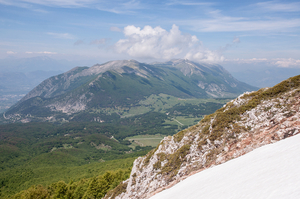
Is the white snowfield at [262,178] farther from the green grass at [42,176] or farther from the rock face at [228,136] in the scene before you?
the green grass at [42,176]

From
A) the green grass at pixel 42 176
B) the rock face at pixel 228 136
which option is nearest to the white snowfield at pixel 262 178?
the rock face at pixel 228 136

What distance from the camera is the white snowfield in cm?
1366

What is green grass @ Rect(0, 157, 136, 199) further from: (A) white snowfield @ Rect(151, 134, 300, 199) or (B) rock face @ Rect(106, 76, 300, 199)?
(A) white snowfield @ Rect(151, 134, 300, 199)

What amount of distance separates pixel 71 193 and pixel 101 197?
14.9 m

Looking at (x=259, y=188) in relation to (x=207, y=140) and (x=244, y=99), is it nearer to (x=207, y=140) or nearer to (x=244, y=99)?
(x=207, y=140)

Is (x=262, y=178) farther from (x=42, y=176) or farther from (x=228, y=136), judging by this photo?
(x=42, y=176)

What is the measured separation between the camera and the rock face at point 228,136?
29.8m

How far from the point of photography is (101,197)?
5928cm

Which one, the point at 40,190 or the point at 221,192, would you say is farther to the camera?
the point at 40,190

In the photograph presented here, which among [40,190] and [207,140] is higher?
[207,140]

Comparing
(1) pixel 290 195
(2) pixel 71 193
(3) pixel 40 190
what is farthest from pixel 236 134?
(3) pixel 40 190

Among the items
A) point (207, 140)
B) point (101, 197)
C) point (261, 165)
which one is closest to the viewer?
point (261, 165)

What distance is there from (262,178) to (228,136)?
18.8 m

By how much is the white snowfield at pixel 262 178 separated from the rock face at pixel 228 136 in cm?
610
